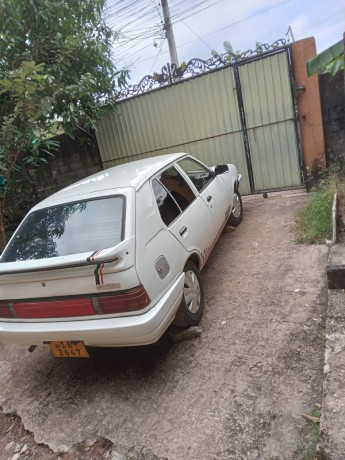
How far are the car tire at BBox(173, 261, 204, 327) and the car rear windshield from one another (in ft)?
2.83

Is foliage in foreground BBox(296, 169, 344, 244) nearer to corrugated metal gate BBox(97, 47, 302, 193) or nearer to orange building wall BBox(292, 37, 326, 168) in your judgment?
orange building wall BBox(292, 37, 326, 168)

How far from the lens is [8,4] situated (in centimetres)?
505

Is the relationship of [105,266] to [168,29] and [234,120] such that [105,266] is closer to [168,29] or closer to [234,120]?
[234,120]

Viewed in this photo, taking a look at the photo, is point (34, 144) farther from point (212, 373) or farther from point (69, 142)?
point (212, 373)

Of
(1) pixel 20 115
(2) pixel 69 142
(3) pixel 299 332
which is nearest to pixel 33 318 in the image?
(3) pixel 299 332

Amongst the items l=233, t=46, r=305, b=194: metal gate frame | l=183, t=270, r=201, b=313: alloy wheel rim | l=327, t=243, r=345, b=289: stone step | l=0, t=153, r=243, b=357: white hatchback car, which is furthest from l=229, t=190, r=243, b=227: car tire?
l=327, t=243, r=345, b=289: stone step

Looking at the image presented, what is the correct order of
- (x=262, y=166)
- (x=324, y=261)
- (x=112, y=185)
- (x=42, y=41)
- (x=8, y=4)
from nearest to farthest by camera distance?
(x=112, y=185) → (x=324, y=261) → (x=8, y=4) → (x=42, y=41) → (x=262, y=166)

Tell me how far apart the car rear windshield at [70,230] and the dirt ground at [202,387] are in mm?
1146

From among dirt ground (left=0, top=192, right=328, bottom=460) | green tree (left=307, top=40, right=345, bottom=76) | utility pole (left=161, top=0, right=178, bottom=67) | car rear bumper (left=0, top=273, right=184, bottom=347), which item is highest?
utility pole (left=161, top=0, right=178, bottom=67)

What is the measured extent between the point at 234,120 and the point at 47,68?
3353 millimetres

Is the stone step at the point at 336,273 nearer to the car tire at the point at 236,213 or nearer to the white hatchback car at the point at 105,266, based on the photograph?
the white hatchback car at the point at 105,266

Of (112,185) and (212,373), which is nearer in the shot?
(212,373)

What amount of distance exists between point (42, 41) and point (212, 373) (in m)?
5.58

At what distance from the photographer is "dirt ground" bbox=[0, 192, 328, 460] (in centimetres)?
220
